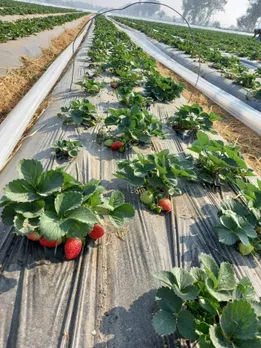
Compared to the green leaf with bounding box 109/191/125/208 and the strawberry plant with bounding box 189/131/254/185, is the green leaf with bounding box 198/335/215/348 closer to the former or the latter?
the green leaf with bounding box 109/191/125/208

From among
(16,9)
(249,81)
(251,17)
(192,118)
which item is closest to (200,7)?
(251,17)

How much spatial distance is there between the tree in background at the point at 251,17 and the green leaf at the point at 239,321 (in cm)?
7627

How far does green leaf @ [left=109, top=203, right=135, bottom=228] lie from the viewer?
1.71 metres

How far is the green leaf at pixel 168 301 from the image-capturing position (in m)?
1.28

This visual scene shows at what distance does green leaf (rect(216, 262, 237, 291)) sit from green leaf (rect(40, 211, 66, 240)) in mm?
804

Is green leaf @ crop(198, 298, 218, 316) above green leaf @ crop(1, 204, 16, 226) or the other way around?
the other way around

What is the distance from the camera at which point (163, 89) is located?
4516mm

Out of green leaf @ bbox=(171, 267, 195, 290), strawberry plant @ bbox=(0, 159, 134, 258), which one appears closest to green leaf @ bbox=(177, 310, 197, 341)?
green leaf @ bbox=(171, 267, 195, 290)

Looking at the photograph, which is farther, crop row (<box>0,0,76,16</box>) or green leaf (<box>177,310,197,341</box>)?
crop row (<box>0,0,76,16</box>)

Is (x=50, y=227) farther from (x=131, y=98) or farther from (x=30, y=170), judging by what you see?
(x=131, y=98)

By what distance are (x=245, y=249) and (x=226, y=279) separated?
52 cm

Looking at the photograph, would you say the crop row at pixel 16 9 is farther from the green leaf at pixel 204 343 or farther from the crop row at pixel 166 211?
the green leaf at pixel 204 343

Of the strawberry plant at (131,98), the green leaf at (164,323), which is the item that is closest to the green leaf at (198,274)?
the green leaf at (164,323)

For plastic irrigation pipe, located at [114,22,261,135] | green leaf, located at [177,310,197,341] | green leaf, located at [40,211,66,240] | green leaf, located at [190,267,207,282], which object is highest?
green leaf, located at [40,211,66,240]
